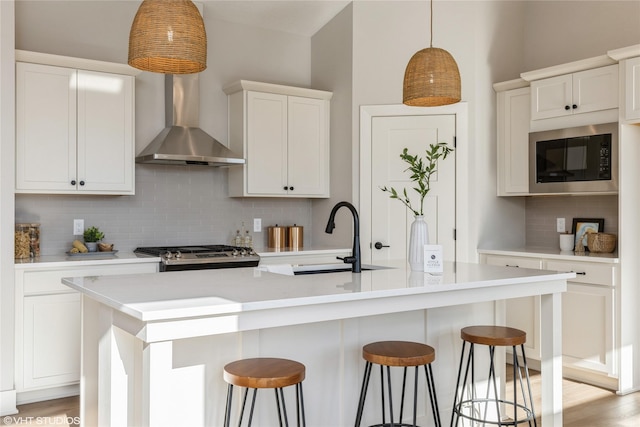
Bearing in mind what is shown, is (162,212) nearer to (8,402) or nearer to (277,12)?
(8,402)

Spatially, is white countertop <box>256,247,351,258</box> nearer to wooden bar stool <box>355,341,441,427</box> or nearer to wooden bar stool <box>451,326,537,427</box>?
wooden bar stool <box>451,326,537,427</box>

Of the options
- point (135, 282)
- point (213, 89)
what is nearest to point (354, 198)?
point (213, 89)

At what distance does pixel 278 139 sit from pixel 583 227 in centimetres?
260

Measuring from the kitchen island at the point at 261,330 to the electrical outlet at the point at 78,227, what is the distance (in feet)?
6.15

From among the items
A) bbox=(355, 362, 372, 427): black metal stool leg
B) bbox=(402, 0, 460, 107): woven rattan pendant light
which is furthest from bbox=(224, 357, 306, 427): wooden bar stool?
bbox=(402, 0, 460, 107): woven rattan pendant light

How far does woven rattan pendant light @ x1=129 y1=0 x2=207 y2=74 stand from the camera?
6.93 ft

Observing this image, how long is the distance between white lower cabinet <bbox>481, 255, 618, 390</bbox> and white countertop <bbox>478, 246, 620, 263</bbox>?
0.12ft

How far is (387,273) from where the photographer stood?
288 centimetres

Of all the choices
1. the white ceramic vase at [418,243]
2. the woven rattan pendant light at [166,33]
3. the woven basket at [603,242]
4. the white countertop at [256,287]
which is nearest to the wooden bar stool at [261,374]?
the white countertop at [256,287]

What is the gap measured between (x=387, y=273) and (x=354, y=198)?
7.00 feet

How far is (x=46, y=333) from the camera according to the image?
12.2 feet

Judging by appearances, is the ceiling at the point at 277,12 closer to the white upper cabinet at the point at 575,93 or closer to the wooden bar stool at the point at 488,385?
the white upper cabinet at the point at 575,93

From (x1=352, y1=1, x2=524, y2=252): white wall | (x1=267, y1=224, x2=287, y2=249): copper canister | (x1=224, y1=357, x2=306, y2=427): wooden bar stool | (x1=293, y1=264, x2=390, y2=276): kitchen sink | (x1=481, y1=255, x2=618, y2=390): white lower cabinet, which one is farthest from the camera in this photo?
(x1=267, y1=224, x2=287, y2=249): copper canister

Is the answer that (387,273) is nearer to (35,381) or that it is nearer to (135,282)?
(135,282)
